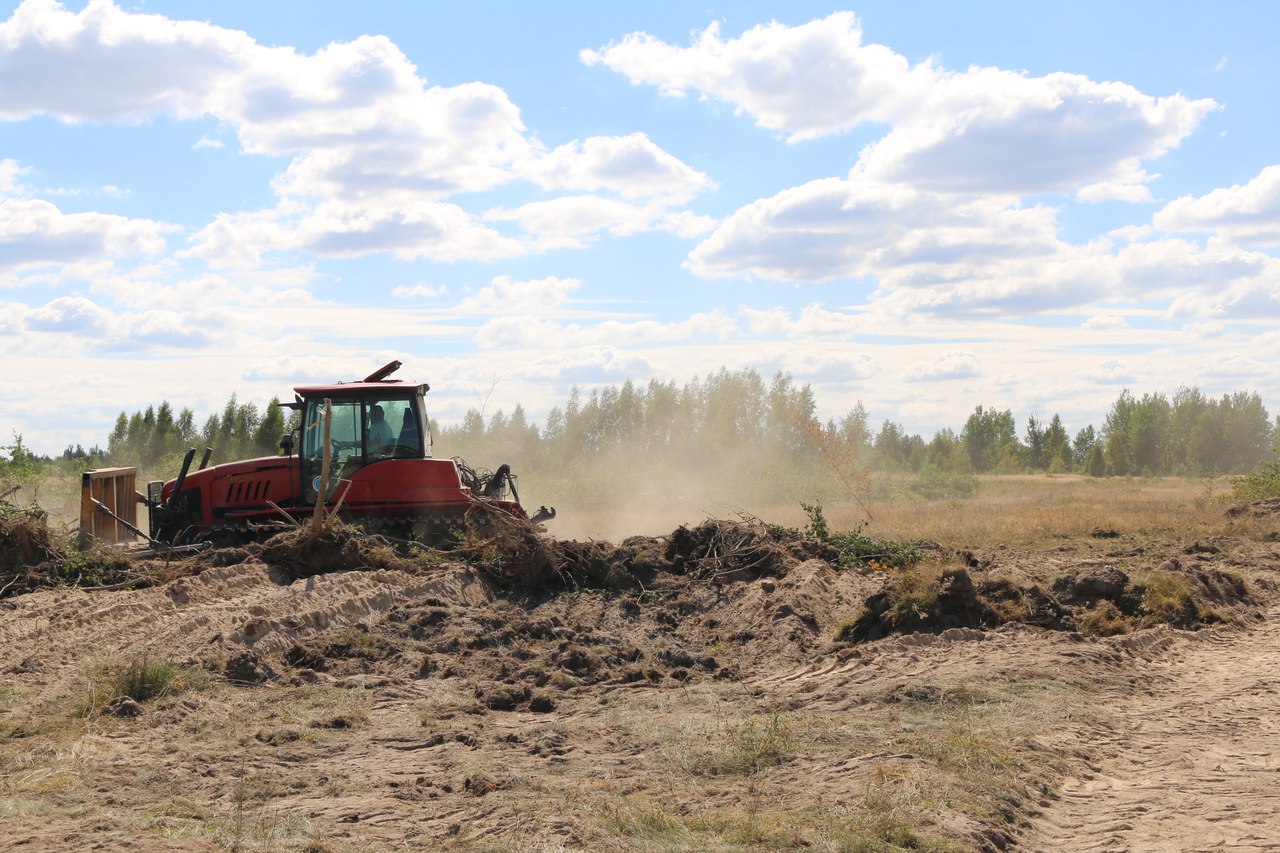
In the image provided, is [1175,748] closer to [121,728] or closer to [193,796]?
[193,796]

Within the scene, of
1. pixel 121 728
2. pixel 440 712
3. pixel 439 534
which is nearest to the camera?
pixel 121 728

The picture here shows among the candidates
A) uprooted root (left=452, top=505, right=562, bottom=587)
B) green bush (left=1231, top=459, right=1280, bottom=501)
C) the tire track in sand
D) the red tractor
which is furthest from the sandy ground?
green bush (left=1231, top=459, right=1280, bottom=501)

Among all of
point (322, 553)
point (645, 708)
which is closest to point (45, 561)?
point (322, 553)

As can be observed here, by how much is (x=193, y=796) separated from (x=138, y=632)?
468cm

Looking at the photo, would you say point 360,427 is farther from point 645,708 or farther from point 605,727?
point 605,727

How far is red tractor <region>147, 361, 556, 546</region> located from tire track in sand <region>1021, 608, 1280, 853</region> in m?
8.81

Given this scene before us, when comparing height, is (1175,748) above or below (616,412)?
below

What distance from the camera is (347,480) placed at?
15.1 meters

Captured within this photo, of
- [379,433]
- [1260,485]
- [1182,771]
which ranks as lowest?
[1182,771]

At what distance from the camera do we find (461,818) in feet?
20.0

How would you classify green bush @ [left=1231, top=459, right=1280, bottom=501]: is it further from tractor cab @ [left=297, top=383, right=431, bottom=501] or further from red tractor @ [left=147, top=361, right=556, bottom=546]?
tractor cab @ [left=297, top=383, right=431, bottom=501]

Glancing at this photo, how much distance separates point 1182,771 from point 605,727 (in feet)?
13.2

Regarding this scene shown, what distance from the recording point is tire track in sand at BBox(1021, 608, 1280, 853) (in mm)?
6023

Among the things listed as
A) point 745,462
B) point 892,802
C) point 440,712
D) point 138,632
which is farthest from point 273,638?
point 745,462
